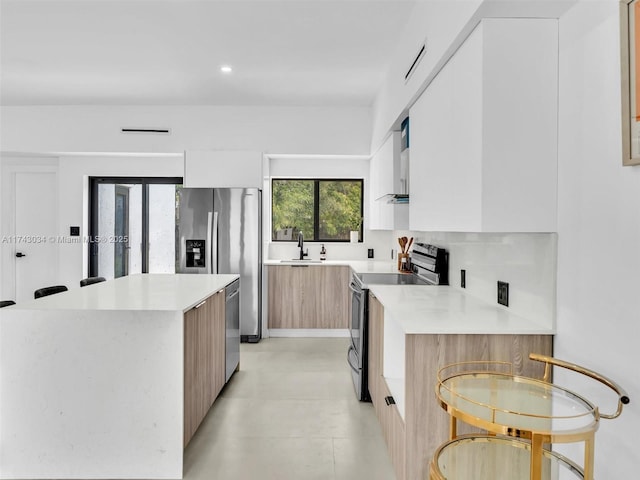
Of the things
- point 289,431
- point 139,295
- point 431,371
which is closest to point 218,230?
point 139,295

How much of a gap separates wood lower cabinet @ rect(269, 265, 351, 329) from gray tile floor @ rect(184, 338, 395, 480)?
3.60ft

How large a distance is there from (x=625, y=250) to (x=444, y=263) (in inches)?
71.7

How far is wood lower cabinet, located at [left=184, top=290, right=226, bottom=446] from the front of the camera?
92.4 inches

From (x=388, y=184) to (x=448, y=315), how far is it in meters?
2.02

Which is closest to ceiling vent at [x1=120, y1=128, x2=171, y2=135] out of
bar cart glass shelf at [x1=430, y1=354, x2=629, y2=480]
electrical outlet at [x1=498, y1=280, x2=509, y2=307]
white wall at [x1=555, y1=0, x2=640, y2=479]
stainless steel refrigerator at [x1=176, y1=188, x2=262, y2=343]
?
stainless steel refrigerator at [x1=176, y1=188, x2=262, y2=343]

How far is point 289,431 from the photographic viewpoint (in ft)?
8.93

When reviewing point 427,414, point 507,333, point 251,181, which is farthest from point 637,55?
point 251,181

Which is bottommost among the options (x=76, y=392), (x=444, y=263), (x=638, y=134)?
(x=76, y=392)

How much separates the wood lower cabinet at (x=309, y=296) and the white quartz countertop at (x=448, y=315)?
2.33 m

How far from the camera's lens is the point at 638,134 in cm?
127

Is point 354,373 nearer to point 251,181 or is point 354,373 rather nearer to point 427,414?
point 427,414

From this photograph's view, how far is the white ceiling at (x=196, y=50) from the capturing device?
2.83m

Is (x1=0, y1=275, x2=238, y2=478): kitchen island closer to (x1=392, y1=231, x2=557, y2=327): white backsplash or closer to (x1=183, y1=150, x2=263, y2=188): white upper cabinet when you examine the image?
(x1=392, y1=231, x2=557, y2=327): white backsplash

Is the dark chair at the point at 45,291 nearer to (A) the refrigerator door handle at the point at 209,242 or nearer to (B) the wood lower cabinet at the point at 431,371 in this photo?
(A) the refrigerator door handle at the point at 209,242
